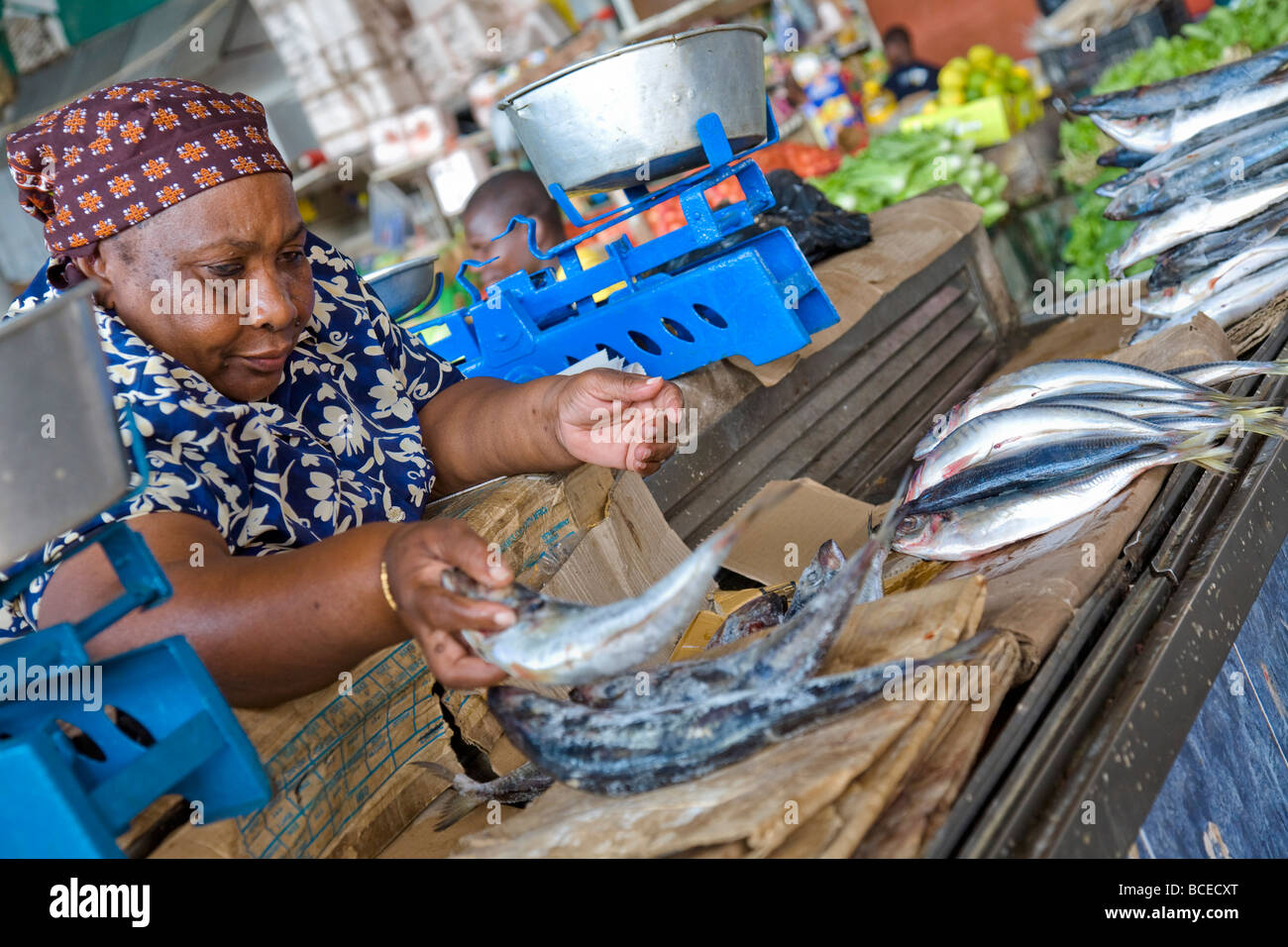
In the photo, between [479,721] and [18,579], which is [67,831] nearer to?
[18,579]

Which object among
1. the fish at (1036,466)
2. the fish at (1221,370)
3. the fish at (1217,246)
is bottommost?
the fish at (1217,246)

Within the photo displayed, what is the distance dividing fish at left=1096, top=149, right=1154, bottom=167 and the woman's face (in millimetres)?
3425

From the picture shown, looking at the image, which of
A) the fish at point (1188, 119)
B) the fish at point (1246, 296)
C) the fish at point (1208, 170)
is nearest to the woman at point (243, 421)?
the fish at point (1246, 296)

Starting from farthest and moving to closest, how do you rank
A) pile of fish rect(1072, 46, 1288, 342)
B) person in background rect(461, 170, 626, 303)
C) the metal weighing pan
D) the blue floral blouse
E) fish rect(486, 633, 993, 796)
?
person in background rect(461, 170, 626, 303) < pile of fish rect(1072, 46, 1288, 342) < the blue floral blouse < fish rect(486, 633, 993, 796) < the metal weighing pan

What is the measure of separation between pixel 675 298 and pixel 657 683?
63.1 inches

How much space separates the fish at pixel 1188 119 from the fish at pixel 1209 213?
0.41m

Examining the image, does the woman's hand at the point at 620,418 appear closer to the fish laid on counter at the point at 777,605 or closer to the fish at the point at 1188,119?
the fish laid on counter at the point at 777,605

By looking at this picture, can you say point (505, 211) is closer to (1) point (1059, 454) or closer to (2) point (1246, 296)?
(2) point (1246, 296)

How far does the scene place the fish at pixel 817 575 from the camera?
6.61 ft

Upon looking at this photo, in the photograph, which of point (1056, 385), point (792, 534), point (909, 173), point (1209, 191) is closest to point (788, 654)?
point (792, 534)

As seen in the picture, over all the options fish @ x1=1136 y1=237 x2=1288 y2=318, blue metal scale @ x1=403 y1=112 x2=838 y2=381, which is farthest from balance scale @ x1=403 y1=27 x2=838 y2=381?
fish @ x1=1136 y1=237 x2=1288 y2=318

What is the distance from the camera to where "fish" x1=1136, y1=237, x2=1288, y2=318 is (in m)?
3.21

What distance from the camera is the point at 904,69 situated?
8320 mm

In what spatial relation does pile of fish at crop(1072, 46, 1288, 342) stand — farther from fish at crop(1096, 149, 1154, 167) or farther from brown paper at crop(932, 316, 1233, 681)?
brown paper at crop(932, 316, 1233, 681)
